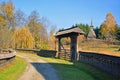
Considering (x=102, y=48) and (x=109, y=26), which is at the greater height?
(x=109, y=26)

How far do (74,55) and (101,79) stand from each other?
1496cm

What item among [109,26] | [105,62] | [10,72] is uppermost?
[109,26]

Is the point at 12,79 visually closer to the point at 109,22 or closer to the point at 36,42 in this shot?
the point at 36,42

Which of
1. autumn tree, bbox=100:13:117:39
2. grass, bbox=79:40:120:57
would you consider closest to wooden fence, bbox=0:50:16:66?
grass, bbox=79:40:120:57

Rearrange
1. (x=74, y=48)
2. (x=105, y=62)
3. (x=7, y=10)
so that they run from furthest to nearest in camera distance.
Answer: (x=7, y=10) < (x=74, y=48) < (x=105, y=62)

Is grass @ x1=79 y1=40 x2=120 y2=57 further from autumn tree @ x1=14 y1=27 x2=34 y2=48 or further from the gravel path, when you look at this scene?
the gravel path

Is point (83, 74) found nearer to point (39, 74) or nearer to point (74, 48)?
point (39, 74)

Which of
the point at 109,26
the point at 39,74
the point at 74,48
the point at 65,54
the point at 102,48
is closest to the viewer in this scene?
the point at 39,74

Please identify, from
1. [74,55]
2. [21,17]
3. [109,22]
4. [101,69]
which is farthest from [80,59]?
[109,22]

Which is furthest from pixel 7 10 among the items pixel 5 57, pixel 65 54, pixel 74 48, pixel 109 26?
pixel 5 57

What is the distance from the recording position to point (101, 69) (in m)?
18.0

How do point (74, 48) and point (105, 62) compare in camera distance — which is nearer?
point (105, 62)

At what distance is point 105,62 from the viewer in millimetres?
17172

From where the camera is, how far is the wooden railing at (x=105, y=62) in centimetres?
1432
